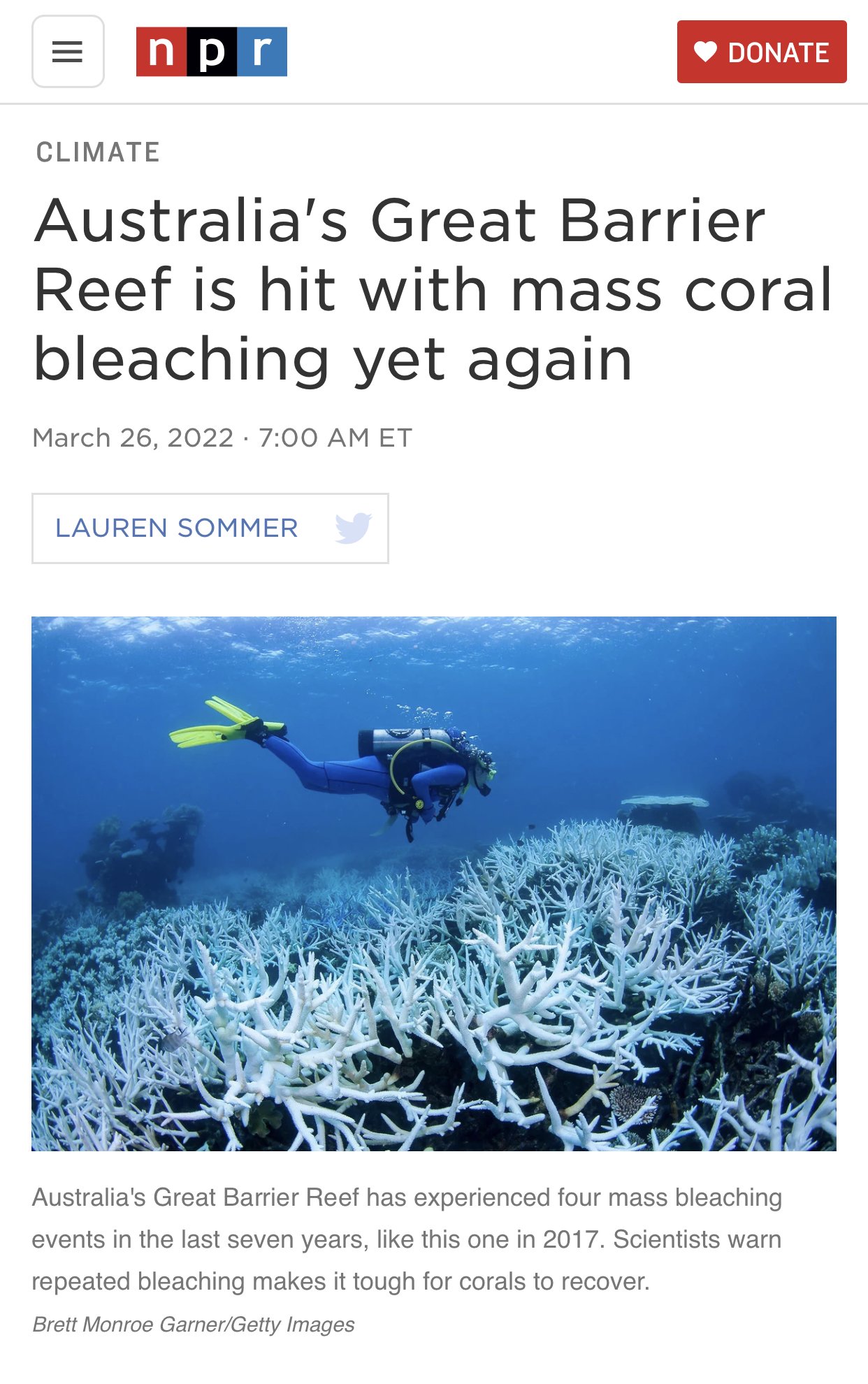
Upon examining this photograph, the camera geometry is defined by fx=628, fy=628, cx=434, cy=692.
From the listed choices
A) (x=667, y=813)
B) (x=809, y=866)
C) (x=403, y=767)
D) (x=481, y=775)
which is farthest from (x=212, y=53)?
(x=667, y=813)

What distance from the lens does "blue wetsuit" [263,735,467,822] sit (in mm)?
6754

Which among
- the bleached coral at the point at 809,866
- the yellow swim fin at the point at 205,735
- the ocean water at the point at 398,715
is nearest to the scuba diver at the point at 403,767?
the yellow swim fin at the point at 205,735

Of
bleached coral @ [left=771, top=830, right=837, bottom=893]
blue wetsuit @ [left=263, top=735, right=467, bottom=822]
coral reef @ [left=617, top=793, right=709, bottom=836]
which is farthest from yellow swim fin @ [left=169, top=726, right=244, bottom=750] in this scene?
coral reef @ [left=617, top=793, right=709, bottom=836]

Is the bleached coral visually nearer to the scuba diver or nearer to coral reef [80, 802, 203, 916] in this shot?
the scuba diver

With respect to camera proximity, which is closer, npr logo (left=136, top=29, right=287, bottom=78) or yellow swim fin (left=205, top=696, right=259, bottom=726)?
npr logo (left=136, top=29, right=287, bottom=78)

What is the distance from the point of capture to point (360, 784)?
7.10m

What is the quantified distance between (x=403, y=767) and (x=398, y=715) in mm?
47354

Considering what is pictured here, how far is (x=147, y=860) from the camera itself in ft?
45.6

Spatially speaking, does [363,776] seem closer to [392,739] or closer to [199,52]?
[392,739]

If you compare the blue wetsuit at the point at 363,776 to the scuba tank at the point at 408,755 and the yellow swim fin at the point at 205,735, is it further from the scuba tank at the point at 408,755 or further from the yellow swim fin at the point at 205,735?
the yellow swim fin at the point at 205,735

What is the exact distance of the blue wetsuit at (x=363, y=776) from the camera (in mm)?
6754

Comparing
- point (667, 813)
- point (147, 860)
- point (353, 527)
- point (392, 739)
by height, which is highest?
point (353, 527)

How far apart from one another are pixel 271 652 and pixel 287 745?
2706cm

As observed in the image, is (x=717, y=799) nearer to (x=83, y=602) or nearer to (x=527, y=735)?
(x=83, y=602)
